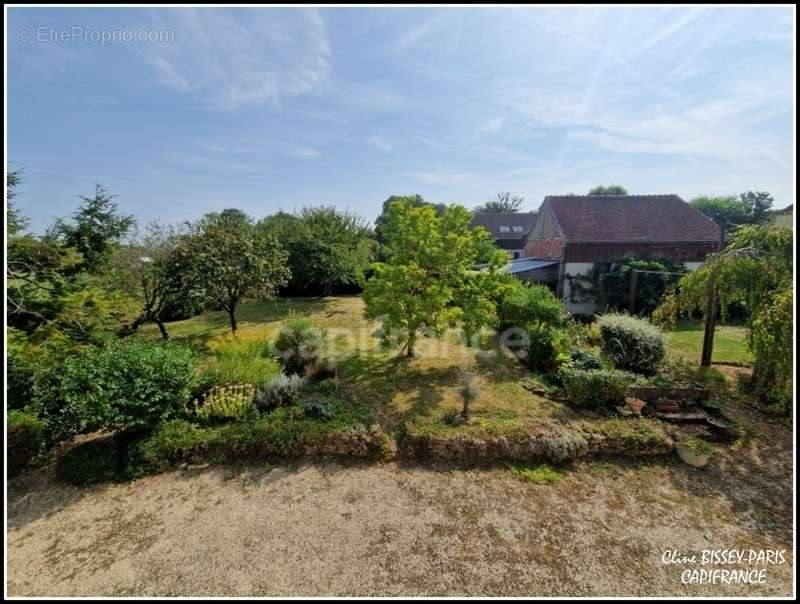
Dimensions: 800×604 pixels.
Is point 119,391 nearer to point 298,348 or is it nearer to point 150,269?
point 298,348

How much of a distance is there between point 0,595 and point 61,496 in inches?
68.9

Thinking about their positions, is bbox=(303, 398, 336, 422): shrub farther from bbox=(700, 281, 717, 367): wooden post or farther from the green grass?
bbox=(700, 281, 717, 367): wooden post

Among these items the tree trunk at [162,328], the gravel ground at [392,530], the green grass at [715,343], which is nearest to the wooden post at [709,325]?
the green grass at [715,343]

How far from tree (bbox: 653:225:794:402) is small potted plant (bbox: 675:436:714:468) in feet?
9.30

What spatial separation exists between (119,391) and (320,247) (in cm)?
1709

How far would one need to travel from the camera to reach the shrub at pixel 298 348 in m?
9.38

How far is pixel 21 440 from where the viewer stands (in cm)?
550

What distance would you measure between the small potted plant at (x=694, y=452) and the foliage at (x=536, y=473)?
244 centimetres

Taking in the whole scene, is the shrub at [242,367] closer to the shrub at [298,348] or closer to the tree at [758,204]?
the shrub at [298,348]

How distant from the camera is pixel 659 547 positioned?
4.31 meters

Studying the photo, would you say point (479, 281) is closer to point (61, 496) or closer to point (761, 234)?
point (761, 234)

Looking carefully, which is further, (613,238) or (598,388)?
(613,238)

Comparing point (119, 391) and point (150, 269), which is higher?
point (150, 269)

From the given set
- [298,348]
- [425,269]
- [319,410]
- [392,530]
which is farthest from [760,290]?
[298,348]
